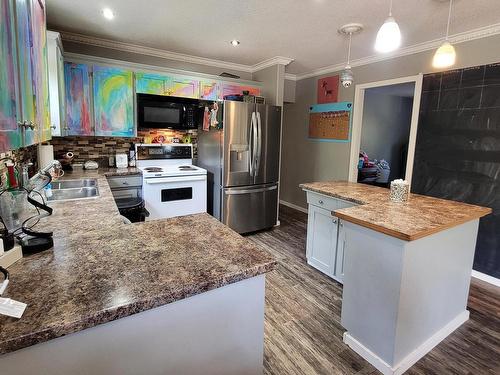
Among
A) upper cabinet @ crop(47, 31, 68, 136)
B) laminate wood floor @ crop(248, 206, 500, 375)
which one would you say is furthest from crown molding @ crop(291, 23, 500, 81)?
upper cabinet @ crop(47, 31, 68, 136)

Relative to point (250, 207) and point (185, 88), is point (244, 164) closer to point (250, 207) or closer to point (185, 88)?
point (250, 207)

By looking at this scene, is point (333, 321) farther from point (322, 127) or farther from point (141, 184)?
point (322, 127)

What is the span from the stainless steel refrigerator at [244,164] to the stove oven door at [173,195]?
0.28 metres

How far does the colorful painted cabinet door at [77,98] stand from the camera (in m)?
3.11

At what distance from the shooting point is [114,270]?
102 cm

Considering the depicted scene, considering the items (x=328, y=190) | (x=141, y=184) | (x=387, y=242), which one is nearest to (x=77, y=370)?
(x=387, y=242)

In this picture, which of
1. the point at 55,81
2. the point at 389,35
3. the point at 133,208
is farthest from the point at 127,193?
the point at 389,35

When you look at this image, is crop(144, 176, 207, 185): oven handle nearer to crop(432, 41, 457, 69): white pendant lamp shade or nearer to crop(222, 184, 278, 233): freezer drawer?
crop(222, 184, 278, 233): freezer drawer

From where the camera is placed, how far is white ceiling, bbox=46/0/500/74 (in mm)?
2400

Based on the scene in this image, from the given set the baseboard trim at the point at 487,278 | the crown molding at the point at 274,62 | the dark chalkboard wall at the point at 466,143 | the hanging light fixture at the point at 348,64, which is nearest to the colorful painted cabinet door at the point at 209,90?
the crown molding at the point at 274,62

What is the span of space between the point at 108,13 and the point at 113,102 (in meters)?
0.97

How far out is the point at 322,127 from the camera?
4.74 metres

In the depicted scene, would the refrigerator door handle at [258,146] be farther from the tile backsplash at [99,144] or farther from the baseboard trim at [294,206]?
the baseboard trim at [294,206]

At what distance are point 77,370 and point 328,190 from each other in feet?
7.55
